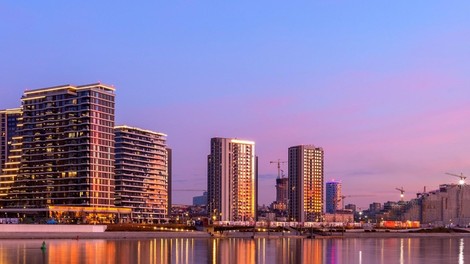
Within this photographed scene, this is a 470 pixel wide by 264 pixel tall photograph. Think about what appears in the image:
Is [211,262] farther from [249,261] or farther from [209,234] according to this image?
[209,234]

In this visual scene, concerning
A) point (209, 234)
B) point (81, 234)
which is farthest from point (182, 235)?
point (81, 234)

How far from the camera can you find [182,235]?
18575 centimetres

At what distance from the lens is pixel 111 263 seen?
6681 cm

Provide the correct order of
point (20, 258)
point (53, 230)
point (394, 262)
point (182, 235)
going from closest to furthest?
point (20, 258), point (394, 262), point (53, 230), point (182, 235)

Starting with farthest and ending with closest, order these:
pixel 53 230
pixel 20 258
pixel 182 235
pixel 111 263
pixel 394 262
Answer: pixel 182 235, pixel 53 230, pixel 394 262, pixel 20 258, pixel 111 263

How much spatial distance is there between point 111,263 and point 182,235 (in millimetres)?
119997

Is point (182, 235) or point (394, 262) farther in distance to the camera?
point (182, 235)

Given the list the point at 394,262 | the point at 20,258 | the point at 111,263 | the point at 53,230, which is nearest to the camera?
the point at 111,263

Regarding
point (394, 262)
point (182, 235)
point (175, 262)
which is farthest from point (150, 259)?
point (182, 235)

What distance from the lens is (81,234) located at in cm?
15950

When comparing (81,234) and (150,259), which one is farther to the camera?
(81,234)

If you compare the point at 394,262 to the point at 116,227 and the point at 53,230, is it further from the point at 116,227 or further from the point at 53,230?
the point at 116,227

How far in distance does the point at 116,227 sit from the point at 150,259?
115709 millimetres

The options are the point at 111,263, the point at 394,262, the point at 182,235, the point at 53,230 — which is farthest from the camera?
the point at 182,235
